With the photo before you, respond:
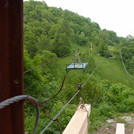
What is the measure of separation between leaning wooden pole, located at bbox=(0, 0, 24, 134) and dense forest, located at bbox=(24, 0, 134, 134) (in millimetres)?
2331

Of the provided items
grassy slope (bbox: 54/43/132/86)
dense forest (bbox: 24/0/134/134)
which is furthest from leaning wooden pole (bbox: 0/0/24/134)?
grassy slope (bbox: 54/43/132/86)

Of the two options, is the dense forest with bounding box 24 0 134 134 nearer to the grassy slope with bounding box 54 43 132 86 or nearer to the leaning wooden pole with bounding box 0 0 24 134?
the grassy slope with bounding box 54 43 132 86

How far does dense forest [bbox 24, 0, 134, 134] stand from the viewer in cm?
702

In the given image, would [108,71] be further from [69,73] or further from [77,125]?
[77,125]

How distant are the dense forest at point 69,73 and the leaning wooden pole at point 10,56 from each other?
233 centimetres

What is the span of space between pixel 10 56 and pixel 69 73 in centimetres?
3155

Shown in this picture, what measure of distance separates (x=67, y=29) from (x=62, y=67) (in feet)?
45.3

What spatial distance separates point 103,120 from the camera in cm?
593

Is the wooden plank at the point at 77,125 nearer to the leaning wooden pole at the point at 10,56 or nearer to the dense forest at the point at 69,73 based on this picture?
the leaning wooden pole at the point at 10,56

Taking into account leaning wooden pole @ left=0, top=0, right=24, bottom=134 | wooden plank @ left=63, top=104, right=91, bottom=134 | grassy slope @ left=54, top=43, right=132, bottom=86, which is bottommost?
grassy slope @ left=54, top=43, right=132, bottom=86

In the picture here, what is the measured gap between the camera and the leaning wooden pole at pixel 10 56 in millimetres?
469

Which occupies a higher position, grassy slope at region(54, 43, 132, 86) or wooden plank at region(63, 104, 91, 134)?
wooden plank at region(63, 104, 91, 134)

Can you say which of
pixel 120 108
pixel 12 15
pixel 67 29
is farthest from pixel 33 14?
pixel 12 15

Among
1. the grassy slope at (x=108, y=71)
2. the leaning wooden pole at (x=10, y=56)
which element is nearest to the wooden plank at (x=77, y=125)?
the leaning wooden pole at (x=10, y=56)
